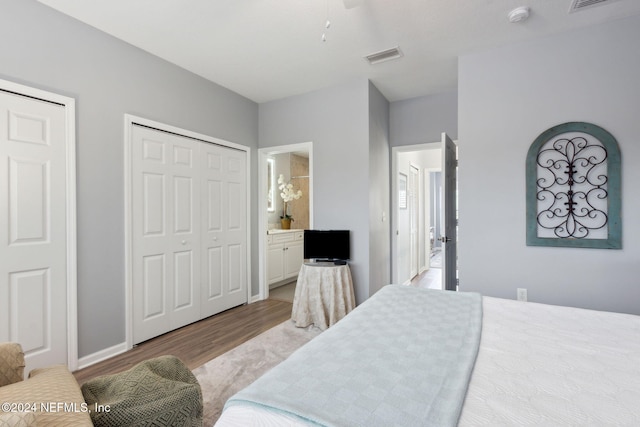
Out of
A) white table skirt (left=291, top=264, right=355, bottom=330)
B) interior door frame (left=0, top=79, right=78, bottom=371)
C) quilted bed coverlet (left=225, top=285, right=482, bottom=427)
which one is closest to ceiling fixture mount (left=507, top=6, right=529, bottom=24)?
quilted bed coverlet (left=225, top=285, right=482, bottom=427)

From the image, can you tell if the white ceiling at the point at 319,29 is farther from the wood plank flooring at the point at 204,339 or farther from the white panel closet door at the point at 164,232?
the wood plank flooring at the point at 204,339

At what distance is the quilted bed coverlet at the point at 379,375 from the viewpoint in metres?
0.77

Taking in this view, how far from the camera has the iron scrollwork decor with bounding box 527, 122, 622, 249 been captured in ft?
7.54

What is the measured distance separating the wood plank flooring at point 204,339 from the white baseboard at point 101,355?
39 mm

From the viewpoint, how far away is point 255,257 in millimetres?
4043

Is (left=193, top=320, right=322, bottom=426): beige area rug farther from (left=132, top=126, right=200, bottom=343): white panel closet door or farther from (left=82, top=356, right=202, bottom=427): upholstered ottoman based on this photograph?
(left=132, top=126, right=200, bottom=343): white panel closet door

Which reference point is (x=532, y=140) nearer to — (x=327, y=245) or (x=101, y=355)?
(x=327, y=245)

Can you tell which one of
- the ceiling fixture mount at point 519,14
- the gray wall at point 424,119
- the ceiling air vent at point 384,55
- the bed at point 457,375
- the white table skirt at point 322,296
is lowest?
the white table skirt at point 322,296

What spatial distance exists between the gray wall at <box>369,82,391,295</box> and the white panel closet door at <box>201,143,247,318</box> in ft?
5.38

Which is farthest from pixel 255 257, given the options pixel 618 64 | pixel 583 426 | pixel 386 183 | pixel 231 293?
pixel 618 64

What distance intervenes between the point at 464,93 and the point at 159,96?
2.94m

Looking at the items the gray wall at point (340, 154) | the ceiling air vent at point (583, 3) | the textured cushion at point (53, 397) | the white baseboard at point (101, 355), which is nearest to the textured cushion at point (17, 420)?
the textured cushion at point (53, 397)

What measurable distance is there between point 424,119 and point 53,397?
4045 mm

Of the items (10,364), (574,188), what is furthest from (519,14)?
(10,364)
